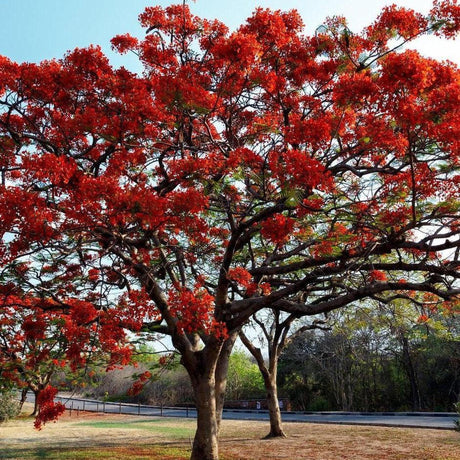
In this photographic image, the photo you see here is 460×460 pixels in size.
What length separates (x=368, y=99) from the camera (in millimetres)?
7215

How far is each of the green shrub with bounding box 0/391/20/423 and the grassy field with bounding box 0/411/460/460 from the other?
14.9 ft

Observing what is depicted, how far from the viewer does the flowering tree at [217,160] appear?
6676 mm

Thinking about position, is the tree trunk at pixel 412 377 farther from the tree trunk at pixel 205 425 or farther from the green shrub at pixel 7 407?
the green shrub at pixel 7 407

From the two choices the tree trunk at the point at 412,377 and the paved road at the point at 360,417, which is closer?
the paved road at the point at 360,417

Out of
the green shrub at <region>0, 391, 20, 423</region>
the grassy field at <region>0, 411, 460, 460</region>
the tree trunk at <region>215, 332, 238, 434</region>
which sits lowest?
the grassy field at <region>0, 411, 460, 460</region>

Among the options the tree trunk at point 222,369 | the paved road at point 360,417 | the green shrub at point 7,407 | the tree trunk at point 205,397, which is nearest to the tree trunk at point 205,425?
the tree trunk at point 205,397

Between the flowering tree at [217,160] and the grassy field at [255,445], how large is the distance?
2.77 meters

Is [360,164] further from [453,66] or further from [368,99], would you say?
[453,66]

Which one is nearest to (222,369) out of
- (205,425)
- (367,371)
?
(205,425)

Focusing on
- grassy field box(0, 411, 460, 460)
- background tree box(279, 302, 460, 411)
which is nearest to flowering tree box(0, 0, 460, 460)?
grassy field box(0, 411, 460, 460)

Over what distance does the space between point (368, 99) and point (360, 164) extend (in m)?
1.40

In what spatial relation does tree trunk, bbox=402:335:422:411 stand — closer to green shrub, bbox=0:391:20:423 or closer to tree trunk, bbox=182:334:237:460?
tree trunk, bbox=182:334:237:460

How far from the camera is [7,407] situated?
20.7m

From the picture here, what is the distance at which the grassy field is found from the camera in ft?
33.4
